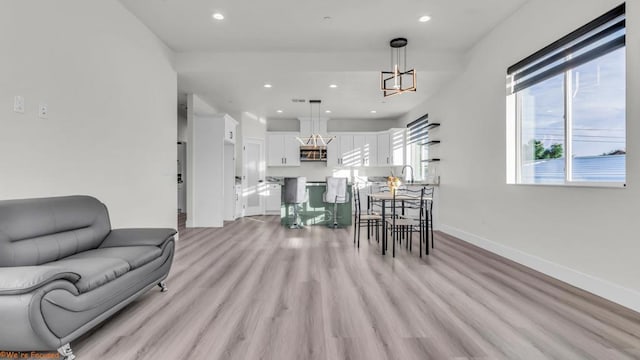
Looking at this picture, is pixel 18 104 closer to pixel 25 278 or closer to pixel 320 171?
pixel 25 278

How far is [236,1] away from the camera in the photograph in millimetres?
3312

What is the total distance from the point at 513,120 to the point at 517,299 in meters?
2.35

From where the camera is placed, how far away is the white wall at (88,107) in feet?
7.21

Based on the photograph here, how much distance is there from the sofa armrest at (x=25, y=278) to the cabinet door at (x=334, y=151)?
7.20m

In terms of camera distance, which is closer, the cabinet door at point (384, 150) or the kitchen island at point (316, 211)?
the kitchen island at point (316, 211)

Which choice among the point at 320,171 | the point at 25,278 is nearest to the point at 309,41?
the point at 25,278

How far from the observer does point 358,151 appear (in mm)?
8445

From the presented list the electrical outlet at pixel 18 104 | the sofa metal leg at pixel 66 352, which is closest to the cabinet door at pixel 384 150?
the electrical outlet at pixel 18 104

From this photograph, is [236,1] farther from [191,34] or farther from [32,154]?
[32,154]

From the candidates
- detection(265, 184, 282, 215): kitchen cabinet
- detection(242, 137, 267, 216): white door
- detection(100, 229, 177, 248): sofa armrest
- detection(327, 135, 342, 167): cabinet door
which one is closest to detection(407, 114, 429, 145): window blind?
detection(327, 135, 342, 167): cabinet door

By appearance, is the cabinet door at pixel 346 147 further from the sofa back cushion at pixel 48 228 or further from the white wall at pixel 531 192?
the sofa back cushion at pixel 48 228

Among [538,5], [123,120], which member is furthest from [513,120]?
[123,120]

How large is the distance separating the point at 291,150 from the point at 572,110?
637 centimetres

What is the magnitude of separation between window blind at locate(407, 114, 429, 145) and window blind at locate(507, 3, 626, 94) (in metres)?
2.70
